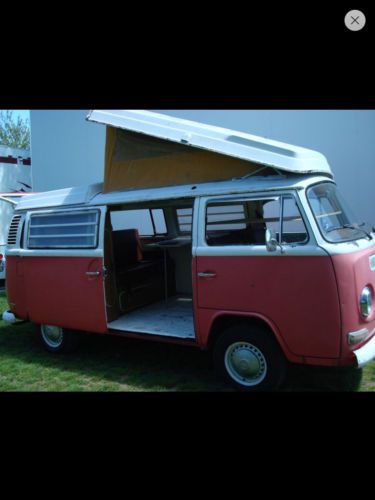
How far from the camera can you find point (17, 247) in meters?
6.36

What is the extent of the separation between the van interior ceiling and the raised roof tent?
1.30 ft

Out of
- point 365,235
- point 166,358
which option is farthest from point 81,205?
point 365,235

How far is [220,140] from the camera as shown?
439 centimetres

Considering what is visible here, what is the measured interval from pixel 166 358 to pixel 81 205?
2.40 meters

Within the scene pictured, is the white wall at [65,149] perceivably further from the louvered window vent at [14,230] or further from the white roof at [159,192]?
the white roof at [159,192]

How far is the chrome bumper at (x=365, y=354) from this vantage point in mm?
3713

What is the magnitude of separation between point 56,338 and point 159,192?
2.92 metres

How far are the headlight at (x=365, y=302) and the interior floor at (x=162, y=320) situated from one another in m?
1.85

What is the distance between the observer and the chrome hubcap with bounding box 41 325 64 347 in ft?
20.1

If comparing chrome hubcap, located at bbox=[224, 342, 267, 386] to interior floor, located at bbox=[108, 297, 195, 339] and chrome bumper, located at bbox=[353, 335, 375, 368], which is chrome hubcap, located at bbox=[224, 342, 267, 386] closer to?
interior floor, located at bbox=[108, 297, 195, 339]

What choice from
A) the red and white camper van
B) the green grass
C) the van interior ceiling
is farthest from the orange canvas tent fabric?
the green grass

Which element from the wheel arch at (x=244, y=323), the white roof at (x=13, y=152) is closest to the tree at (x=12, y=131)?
the white roof at (x=13, y=152)

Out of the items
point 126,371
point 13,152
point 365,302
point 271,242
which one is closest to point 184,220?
point 126,371

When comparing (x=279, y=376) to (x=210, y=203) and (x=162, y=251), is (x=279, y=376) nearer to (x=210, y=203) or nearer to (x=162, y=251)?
(x=210, y=203)
